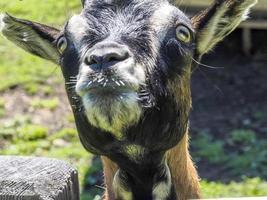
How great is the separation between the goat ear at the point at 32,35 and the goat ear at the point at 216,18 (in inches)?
36.1

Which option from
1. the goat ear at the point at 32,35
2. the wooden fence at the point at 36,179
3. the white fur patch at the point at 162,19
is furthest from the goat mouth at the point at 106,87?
the goat ear at the point at 32,35

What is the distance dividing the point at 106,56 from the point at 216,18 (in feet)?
4.49

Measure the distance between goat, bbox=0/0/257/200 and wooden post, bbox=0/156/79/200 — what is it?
0.36 metres

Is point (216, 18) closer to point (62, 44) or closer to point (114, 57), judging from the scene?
point (62, 44)

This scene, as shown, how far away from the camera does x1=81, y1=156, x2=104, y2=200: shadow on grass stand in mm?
8459

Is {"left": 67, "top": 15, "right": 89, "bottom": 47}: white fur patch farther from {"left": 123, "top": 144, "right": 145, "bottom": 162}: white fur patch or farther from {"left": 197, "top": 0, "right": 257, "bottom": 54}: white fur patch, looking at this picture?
Answer: {"left": 197, "top": 0, "right": 257, "bottom": 54}: white fur patch

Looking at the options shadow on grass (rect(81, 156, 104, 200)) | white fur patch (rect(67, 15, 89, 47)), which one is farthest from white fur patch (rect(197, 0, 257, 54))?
shadow on grass (rect(81, 156, 104, 200))

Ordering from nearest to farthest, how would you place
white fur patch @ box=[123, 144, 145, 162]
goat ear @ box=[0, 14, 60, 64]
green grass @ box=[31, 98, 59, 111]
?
1. white fur patch @ box=[123, 144, 145, 162]
2. goat ear @ box=[0, 14, 60, 64]
3. green grass @ box=[31, 98, 59, 111]

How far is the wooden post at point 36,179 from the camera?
137 inches

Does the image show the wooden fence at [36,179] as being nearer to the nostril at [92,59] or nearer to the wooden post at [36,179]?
the wooden post at [36,179]

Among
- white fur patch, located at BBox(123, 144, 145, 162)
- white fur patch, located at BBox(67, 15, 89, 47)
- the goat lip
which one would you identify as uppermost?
white fur patch, located at BBox(67, 15, 89, 47)

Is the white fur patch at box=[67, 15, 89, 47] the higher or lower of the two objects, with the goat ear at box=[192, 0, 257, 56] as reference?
higher

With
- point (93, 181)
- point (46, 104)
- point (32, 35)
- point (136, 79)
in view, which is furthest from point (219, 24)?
point (46, 104)

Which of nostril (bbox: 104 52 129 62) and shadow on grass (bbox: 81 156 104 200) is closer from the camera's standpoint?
nostril (bbox: 104 52 129 62)
